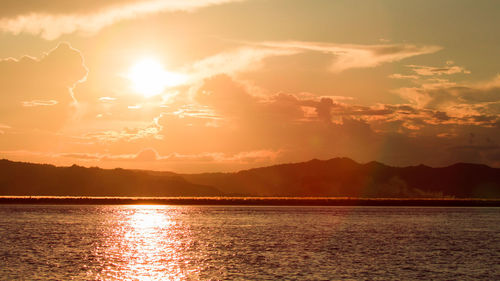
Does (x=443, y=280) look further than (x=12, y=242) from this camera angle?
No

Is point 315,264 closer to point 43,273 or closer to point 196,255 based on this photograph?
point 196,255

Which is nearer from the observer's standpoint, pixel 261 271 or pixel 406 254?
pixel 261 271

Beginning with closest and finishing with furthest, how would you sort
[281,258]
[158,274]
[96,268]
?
[158,274]
[96,268]
[281,258]

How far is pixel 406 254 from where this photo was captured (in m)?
74.1

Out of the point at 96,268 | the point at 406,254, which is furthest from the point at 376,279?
the point at 96,268

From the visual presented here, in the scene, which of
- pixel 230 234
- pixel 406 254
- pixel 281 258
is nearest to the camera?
pixel 281 258

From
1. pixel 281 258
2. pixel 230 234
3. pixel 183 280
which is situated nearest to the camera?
pixel 183 280

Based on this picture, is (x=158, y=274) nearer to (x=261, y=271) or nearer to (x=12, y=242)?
(x=261, y=271)

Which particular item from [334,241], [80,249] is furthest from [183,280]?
[334,241]

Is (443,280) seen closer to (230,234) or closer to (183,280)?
(183,280)

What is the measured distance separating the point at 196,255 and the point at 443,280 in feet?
102

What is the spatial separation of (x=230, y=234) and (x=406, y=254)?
40950 millimetres

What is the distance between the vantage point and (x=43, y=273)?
54906mm

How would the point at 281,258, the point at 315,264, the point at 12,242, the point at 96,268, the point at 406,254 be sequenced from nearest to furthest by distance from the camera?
the point at 96,268, the point at 315,264, the point at 281,258, the point at 406,254, the point at 12,242
